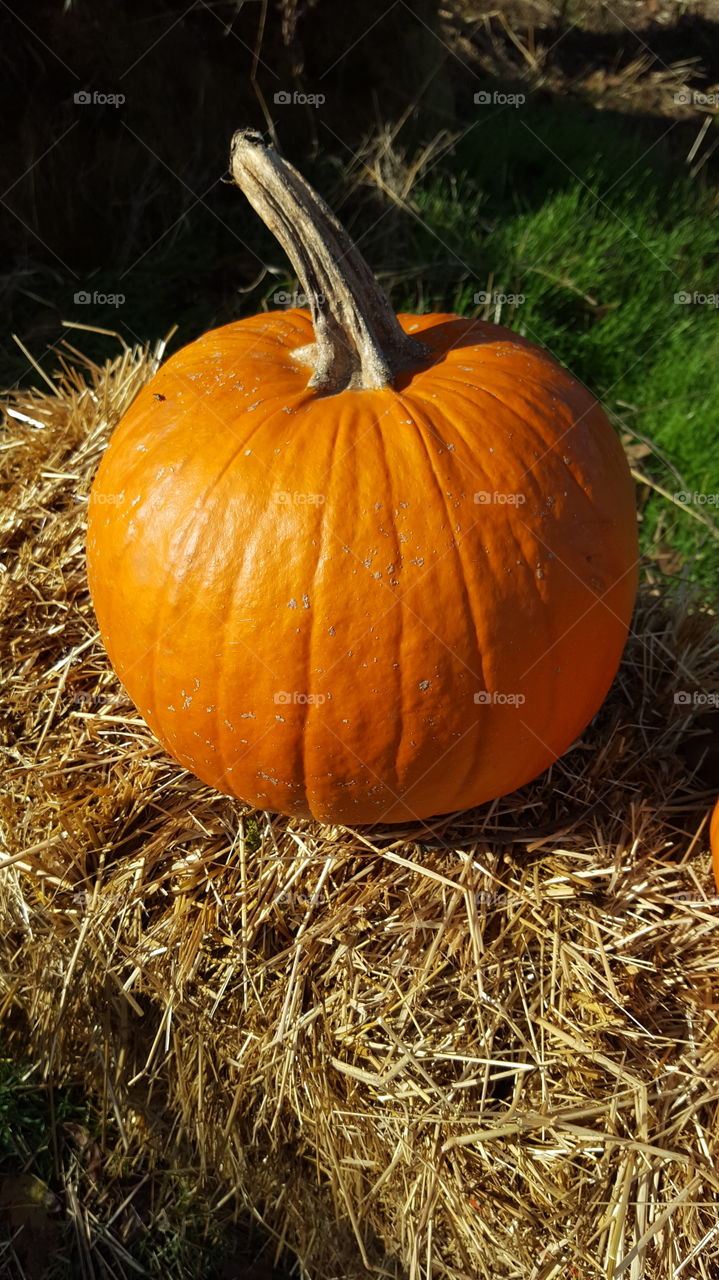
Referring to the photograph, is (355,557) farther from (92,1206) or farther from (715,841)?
(92,1206)

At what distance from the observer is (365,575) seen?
75.0 inches

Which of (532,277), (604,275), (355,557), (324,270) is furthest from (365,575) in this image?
(604,275)

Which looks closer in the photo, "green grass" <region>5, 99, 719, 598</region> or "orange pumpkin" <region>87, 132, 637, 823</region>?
"orange pumpkin" <region>87, 132, 637, 823</region>

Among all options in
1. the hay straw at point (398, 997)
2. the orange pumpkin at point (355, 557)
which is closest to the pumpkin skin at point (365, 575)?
the orange pumpkin at point (355, 557)

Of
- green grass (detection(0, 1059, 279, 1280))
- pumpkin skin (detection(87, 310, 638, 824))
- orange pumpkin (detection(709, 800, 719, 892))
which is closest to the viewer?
pumpkin skin (detection(87, 310, 638, 824))

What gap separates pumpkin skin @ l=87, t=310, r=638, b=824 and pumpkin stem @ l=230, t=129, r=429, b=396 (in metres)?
0.06

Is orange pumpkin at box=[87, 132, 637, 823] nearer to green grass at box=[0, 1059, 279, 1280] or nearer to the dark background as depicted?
green grass at box=[0, 1059, 279, 1280]

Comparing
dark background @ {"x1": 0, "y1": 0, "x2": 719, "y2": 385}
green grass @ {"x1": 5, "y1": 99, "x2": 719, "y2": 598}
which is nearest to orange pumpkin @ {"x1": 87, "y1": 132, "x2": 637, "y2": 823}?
green grass @ {"x1": 5, "y1": 99, "x2": 719, "y2": 598}

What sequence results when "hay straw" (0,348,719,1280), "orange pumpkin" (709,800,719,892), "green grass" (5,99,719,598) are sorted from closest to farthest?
"hay straw" (0,348,719,1280) → "orange pumpkin" (709,800,719,892) → "green grass" (5,99,719,598)

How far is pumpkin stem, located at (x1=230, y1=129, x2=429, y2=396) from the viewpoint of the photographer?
2.01m

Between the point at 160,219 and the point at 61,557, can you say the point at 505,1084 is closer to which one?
the point at 61,557

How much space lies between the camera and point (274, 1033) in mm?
2189

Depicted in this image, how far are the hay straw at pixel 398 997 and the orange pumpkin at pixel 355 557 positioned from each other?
0.26 meters

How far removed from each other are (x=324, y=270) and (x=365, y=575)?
67 cm
